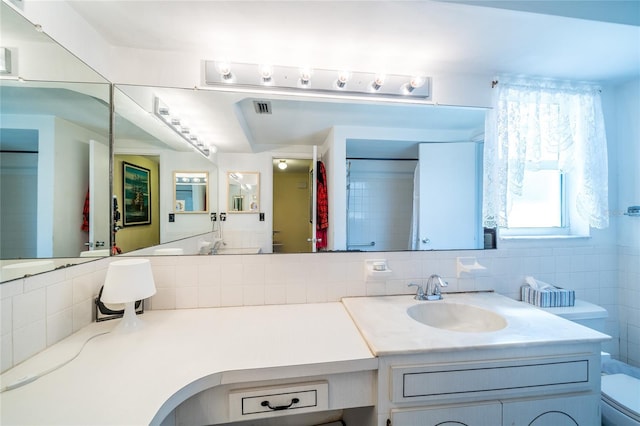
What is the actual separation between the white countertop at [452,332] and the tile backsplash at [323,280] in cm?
18

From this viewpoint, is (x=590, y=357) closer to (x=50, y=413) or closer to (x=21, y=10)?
(x=50, y=413)

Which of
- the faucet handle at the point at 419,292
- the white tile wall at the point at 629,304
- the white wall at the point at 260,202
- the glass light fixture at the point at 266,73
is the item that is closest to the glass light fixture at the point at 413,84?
the glass light fixture at the point at 266,73

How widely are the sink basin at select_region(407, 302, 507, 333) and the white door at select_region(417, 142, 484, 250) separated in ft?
1.09

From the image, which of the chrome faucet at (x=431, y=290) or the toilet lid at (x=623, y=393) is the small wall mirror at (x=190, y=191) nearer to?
the chrome faucet at (x=431, y=290)

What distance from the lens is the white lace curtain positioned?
143 centimetres

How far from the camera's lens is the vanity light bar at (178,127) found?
1.28 meters

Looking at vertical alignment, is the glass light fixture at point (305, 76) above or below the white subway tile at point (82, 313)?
above

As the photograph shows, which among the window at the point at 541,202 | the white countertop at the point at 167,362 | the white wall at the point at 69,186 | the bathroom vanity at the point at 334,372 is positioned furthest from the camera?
the window at the point at 541,202

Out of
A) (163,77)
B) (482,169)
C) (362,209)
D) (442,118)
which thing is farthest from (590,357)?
(163,77)

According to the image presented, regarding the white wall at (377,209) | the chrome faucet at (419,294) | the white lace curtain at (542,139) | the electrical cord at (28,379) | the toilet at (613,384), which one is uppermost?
the white lace curtain at (542,139)

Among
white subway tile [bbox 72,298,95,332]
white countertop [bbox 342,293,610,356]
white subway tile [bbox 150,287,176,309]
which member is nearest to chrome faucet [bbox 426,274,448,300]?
white countertop [bbox 342,293,610,356]

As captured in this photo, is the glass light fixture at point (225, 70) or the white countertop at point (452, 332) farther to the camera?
the glass light fixture at point (225, 70)

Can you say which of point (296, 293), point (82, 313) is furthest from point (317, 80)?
point (82, 313)

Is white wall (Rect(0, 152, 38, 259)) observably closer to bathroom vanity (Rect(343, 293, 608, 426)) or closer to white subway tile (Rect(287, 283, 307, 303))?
white subway tile (Rect(287, 283, 307, 303))
